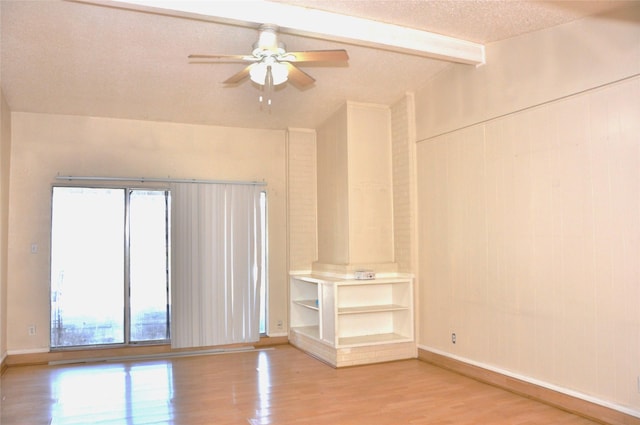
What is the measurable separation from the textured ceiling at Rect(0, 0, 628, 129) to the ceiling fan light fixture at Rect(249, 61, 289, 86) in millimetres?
392

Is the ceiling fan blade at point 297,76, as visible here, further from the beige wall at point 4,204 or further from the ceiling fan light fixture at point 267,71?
the beige wall at point 4,204

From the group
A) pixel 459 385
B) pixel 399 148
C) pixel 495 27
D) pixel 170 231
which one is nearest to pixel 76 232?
pixel 170 231

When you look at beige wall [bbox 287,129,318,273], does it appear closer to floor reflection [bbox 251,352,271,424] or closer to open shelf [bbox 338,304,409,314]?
Result: open shelf [bbox 338,304,409,314]

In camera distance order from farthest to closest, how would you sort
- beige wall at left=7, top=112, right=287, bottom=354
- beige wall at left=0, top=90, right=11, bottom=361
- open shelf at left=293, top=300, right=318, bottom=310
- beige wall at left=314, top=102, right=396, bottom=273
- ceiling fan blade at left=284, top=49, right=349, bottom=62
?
open shelf at left=293, top=300, right=318, bottom=310 → beige wall at left=314, top=102, right=396, bottom=273 → beige wall at left=7, top=112, right=287, bottom=354 → beige wall at left=0, top=90, right=11, bottom=361 → ceiling fan blade at left=284, top=49, right=349, bottom=62

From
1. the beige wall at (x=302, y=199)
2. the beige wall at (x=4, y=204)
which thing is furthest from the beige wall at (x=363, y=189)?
the beige wall at (x=4, y=204)

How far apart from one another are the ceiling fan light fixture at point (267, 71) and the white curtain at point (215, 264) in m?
2.75

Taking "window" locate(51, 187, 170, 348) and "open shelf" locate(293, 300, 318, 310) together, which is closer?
"window" locate(51, 187, 170, 348)

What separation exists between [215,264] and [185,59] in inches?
110

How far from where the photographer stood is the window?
5996 mm

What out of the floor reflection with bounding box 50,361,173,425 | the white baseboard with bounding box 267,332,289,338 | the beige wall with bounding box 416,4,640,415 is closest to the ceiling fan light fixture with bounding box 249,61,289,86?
the beige wall with bounding box 416,4,640,415

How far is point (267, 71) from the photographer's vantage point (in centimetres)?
397

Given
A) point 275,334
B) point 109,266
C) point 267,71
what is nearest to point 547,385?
point 267,71

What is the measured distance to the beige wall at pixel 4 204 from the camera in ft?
17.4

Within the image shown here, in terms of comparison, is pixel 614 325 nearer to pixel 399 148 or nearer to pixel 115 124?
pixel 399 148
